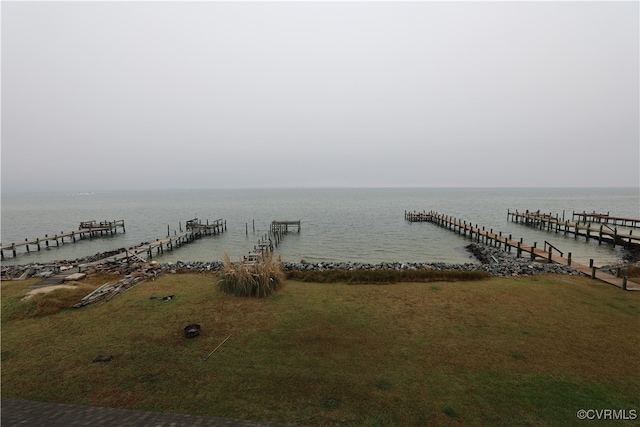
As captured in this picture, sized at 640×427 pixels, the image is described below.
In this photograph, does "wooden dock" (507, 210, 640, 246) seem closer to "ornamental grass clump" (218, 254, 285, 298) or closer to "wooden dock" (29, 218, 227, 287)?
"ornamental grass clump" (218, 254, 285, 298)

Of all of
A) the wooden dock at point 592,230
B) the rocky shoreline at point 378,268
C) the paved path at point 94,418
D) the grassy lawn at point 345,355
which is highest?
the paved path at point 94,418

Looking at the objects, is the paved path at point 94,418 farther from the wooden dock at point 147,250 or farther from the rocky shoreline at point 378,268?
the wooden dock at point 147,250

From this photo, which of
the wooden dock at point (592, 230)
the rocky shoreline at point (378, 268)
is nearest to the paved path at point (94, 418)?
the rocky shoreline at point (378, 268)

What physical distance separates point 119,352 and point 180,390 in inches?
124

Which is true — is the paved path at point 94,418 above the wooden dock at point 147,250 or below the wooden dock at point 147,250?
above

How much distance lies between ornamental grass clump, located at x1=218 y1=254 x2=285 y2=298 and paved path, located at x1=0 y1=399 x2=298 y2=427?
22.6 ft

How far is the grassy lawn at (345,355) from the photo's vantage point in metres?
6.07

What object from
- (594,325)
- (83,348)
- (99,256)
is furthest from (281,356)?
(99,256)

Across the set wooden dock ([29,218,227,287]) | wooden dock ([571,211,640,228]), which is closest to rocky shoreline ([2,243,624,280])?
wooden dock ([29,218,227,287])

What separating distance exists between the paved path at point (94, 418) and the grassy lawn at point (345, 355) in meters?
0.25

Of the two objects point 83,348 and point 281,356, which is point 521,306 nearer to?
point 281,356

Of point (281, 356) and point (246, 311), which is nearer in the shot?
point (281, 356)

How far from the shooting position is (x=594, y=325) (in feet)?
31.3

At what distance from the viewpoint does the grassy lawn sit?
6.07m
